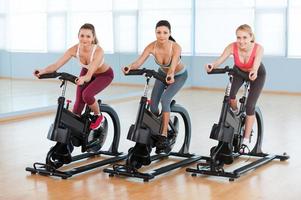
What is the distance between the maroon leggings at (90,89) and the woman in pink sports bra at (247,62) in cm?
97

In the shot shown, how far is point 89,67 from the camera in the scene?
4.90m

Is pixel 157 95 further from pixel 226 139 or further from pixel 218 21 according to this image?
pixel 218 21

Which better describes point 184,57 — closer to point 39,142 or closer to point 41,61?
point 41,61

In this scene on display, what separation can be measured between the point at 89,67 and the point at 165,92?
2.46ft

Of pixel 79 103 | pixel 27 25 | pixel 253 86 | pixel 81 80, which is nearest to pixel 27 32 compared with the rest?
pixel 27 25

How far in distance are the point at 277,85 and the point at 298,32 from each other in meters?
1.15

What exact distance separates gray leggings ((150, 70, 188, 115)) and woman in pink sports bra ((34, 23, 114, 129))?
456mm

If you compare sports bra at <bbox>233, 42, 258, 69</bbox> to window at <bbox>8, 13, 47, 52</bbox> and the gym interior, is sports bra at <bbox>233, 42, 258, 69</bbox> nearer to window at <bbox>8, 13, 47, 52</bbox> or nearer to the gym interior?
the gym interior

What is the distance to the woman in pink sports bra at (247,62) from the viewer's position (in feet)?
15.9

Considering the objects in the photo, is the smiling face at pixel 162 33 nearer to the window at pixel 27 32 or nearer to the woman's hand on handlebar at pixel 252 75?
the woman's hand on handlebar at pixel 252 75

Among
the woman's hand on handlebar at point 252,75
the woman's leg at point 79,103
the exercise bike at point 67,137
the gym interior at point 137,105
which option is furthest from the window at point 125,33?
the woman's hand on handlebar at point 252,75

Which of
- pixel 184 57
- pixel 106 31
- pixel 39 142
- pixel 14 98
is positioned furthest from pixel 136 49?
pixel 39 142

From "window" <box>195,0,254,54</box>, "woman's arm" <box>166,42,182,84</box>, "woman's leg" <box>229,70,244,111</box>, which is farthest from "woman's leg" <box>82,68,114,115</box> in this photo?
"window" <box>195,0,254,54</box>

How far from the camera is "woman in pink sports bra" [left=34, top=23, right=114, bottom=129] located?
4.91 meters
